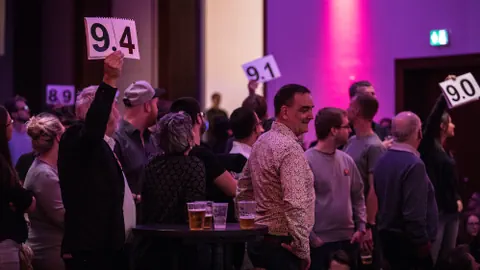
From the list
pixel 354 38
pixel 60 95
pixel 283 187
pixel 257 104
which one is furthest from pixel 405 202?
pixel 60 95

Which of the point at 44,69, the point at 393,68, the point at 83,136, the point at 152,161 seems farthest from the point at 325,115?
the point at 44,69

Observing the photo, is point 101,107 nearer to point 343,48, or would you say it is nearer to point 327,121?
point 327,121

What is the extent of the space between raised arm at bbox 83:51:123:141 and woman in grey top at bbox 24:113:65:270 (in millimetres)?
897

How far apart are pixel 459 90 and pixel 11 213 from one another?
4105mm

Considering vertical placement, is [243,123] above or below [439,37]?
below

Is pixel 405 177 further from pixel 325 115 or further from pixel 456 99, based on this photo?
pixel 456 99

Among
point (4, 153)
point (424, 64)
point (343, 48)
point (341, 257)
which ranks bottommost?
point (341, 257)

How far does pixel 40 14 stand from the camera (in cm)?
1225

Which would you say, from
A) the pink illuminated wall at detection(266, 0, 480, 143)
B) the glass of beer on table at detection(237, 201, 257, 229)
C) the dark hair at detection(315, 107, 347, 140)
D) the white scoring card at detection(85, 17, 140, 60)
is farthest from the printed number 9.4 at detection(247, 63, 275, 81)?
the glass of beer on table at detection(237, 201, 257, 229)

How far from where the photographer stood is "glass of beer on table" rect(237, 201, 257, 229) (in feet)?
13.0

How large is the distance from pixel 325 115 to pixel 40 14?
25.5ft

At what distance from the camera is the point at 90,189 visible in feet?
12.6

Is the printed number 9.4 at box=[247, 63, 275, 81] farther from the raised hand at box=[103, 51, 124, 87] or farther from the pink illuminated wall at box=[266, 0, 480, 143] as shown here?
the raised hand at box=[103, 51, 124, 87]

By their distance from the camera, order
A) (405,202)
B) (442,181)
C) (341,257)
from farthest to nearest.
Result: (442,181), (405,202), (341,257)
